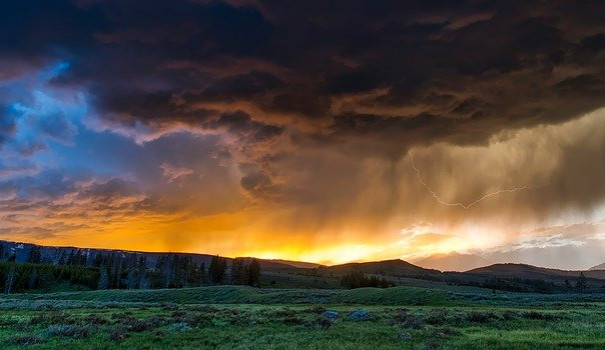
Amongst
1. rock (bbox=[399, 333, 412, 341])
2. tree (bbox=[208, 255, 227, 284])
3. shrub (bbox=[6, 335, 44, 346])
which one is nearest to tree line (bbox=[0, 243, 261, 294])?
tree (bbox=[208, 255, 227, 284])

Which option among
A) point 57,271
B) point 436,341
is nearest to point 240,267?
point 57,271

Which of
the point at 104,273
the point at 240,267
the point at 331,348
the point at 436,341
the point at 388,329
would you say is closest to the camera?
the point at 331,348

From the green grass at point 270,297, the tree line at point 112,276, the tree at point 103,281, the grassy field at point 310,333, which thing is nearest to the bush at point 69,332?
the grassy field at point 310,333

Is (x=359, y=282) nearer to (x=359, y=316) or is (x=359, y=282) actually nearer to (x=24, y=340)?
(x=359, y=316)

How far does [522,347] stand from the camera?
90.0 feet

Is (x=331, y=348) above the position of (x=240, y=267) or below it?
below

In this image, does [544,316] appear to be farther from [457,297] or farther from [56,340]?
[56,340]

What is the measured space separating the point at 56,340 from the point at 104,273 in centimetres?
13817

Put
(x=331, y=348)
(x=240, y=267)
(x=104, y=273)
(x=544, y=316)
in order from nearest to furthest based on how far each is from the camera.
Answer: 1. (x=331, y=348)
2. (x=544, y=316)
3. (x=104, y=273)
4. (x=240, y=267)

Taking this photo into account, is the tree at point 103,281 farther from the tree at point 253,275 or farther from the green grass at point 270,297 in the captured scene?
the green grass at point 270,297

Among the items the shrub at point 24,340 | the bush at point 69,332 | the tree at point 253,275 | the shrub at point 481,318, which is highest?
the tree at point 253,275

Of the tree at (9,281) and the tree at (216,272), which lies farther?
the tree at (216,272)

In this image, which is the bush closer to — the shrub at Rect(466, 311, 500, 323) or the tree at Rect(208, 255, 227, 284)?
the shrub at Rect(466, 311, 500, 323)

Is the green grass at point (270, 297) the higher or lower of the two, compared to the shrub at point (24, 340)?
higher
